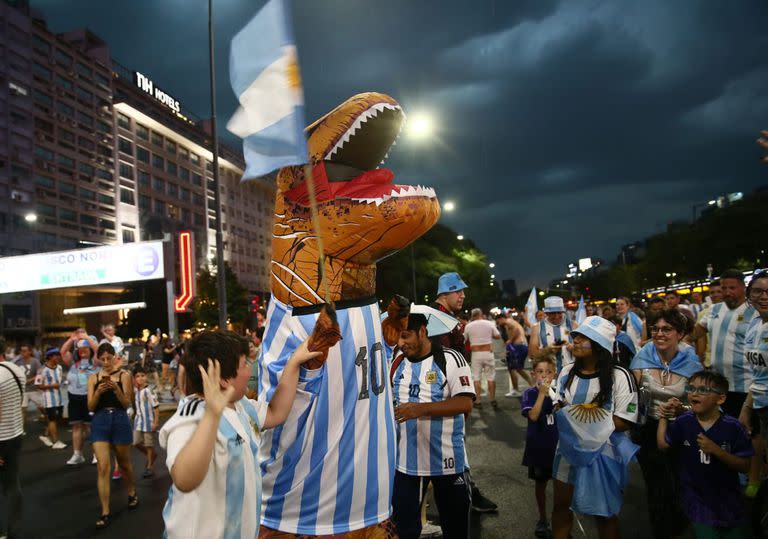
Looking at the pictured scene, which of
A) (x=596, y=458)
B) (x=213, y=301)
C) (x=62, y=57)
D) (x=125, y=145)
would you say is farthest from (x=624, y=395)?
(x=125, y=145)

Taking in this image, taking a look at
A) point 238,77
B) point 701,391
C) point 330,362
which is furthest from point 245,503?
point 701,391

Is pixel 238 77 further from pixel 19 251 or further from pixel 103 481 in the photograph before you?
pixel 19 251

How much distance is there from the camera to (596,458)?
3.67 meters

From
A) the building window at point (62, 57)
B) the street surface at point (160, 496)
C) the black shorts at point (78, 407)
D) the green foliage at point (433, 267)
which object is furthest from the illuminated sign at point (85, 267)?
the building window at point (62, 57)

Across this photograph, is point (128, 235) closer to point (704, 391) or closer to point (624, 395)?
point (624, 395)

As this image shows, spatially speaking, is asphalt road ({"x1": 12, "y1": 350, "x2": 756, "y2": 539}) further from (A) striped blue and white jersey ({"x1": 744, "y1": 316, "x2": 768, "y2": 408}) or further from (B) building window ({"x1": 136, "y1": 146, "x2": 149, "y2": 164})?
(B) building window ({"x1": 136, "y1": 146, "x2": 149, "y2": 164})

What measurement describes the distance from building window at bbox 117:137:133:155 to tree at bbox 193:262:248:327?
14.2 meters

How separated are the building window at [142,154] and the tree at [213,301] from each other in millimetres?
13628

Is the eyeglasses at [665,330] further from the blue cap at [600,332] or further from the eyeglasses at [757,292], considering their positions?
the blue cap at [600,332]

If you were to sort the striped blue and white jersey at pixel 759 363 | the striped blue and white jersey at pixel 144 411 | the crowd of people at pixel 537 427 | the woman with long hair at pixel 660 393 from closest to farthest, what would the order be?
the crowd of people at pixel 537 427
the woman with long hair at pixel 660 393
the striped blue and white jersey at pixel 759 363
the striped blue and white jersey at pixel 144 411

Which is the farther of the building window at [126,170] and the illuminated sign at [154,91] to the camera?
the illuminated sign at [154,91]

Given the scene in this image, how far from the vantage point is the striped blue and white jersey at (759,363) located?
4.18 meters

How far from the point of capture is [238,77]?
7.09ft

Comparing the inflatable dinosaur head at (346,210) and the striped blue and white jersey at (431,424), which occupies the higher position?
the inflatable dinosaur head at (346,210)
